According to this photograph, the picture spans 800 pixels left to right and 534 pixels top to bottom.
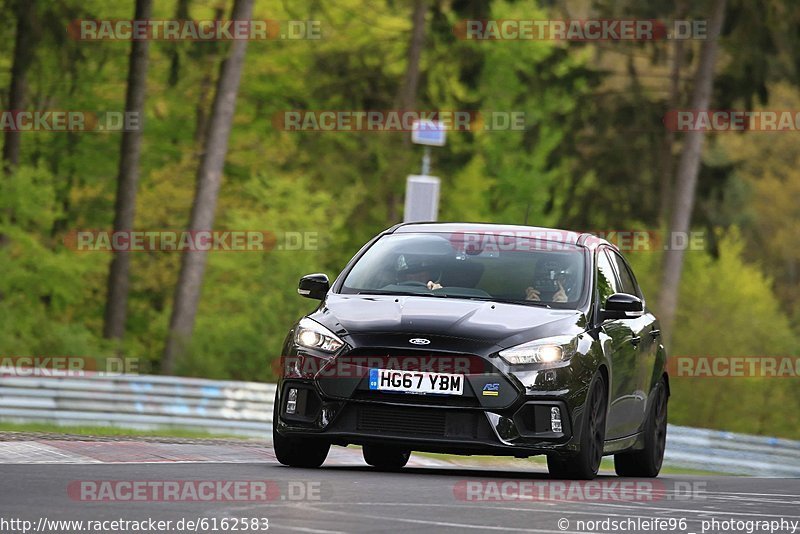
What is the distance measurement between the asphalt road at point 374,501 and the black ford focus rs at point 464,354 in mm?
306

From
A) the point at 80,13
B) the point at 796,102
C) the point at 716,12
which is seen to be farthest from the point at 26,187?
the point at 796,102

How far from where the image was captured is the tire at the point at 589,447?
11594mm

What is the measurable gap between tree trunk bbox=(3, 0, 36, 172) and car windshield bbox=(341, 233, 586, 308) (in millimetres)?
25050

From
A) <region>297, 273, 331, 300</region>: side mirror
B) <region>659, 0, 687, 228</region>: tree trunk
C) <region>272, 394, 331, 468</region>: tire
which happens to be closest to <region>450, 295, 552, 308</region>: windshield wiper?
<region>297, 273, 331, 300</region>: side mirror

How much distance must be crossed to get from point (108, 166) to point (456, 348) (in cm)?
3395

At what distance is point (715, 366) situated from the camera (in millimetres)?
45125

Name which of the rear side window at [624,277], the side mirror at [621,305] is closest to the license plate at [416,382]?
the side mirror at [621,305]

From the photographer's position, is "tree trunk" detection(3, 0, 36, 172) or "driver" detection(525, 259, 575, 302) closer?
"driver" detection(525, 259, 575, 302)

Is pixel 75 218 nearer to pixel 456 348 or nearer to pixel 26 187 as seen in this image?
pixel 26 187

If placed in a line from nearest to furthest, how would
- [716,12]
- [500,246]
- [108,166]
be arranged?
[500,246] < [716,12] < [108,166]

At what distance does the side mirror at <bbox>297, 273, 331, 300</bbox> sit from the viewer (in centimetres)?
1262
